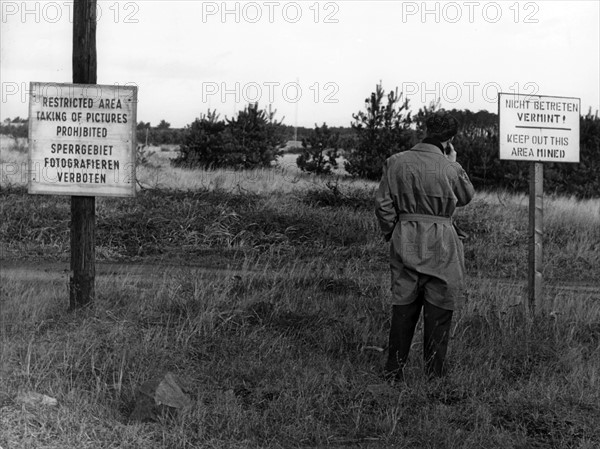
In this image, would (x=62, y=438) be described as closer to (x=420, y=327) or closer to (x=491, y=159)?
(x=420, y=327)

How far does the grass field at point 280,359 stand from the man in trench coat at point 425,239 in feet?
0.97

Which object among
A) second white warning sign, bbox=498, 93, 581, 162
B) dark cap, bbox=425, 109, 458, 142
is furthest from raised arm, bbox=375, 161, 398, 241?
second white warning sign, bbox=498, 93, 581, 162

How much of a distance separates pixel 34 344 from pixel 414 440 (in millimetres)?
2871

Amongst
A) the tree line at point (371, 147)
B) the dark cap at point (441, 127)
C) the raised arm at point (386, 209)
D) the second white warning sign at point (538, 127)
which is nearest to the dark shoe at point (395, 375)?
the raised arm at point (386, 209)

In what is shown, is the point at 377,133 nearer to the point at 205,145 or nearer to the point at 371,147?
the point at 371,147

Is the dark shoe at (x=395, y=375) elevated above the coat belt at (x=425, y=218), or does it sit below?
below

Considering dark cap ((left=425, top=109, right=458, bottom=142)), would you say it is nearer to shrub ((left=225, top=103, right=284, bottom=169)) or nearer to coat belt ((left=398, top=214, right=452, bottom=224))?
coat belt ((left=398, top=214, right=452, bottom=224))

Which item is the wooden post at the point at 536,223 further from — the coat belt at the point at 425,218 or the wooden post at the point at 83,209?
the wooden post at the point at 83,209

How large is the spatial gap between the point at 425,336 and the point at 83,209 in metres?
3.20

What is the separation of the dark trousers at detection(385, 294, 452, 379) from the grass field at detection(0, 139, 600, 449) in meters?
0.12

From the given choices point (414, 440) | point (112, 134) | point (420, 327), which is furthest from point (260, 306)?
point (414, 440)

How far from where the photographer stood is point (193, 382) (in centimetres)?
515

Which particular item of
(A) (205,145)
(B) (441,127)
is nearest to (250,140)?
(A) (205,145)

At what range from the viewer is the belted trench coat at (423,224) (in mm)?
5320
